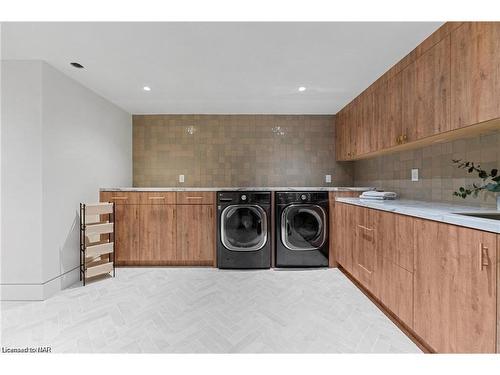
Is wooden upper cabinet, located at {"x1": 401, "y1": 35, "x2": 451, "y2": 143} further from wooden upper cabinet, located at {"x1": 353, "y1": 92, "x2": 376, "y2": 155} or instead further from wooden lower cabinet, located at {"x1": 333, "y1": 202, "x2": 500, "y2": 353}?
wooden lower cabinet, located at {"x1": 333, "y1": 202, "x2": 500, "y2": 353}

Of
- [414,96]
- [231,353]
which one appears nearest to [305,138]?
[414,96]

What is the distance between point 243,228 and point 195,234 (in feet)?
1.90

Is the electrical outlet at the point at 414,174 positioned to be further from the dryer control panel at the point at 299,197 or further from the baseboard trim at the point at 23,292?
the baseboard trim at the point at 23,292

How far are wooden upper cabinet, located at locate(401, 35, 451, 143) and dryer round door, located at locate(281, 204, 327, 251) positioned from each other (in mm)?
1159

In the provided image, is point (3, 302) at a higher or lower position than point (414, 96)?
lower

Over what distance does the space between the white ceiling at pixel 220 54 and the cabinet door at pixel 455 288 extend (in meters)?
1.33

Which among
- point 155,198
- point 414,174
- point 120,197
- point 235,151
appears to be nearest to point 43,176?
point 120,197

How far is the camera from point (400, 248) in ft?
4.62

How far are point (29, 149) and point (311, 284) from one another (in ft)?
→ 9.12

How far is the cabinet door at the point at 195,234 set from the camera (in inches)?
101

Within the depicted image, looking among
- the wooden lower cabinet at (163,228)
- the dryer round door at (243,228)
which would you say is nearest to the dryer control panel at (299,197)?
the dryer round door at (243,228)

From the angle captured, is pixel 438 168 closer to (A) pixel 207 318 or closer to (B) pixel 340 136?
(B) pixel 340 136

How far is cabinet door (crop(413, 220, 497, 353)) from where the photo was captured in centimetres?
91
